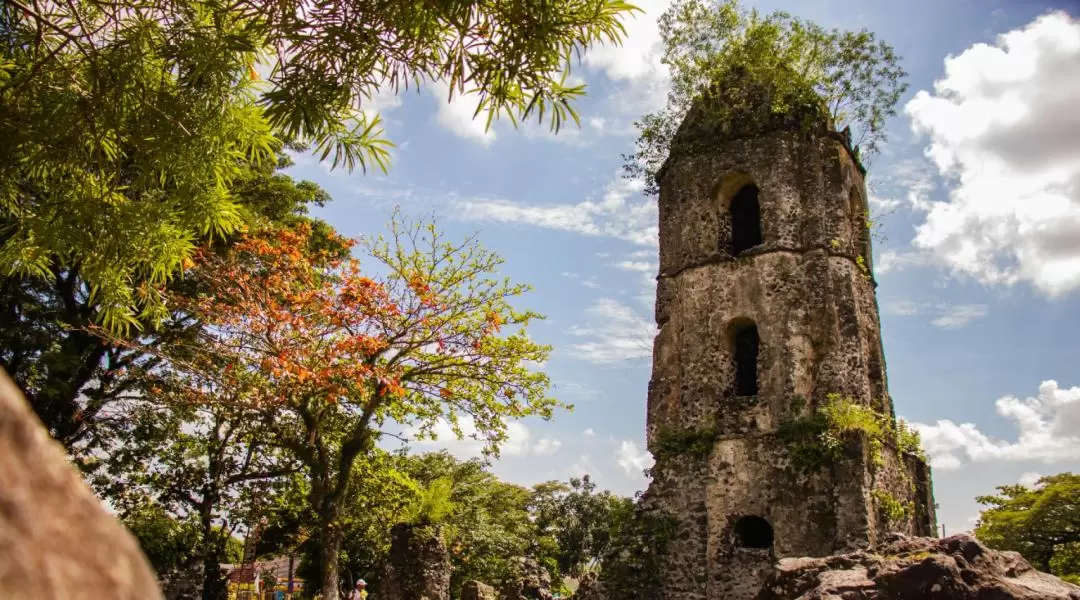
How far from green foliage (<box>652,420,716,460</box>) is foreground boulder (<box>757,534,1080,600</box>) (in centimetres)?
636

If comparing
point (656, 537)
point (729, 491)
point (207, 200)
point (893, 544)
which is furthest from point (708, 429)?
point (207, 200)

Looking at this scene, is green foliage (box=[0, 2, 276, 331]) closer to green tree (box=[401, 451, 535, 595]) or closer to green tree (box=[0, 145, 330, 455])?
green tree (box=[0, 145, 330, 455])

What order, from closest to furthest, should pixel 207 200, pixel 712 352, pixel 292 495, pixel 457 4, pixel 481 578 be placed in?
pixel 457 4, pixel 207 200, pixel 712 352, pixel 292 495, pixel 481 578

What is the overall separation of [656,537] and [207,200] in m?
9.26

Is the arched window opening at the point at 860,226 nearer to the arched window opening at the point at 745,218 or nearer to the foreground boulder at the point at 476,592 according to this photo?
the arched window opening at the point at 745,218

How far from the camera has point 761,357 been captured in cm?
1343

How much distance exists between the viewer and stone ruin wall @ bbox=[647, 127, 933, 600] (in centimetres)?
1218

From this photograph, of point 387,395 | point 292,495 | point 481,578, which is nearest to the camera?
point 387,395

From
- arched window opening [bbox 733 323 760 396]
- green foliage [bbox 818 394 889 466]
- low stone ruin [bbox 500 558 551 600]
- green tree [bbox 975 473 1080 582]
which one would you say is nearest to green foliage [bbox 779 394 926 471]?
green foliage [bbox 818 394 889 466]

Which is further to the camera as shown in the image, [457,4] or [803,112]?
[803,112]

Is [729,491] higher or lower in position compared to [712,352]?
lower

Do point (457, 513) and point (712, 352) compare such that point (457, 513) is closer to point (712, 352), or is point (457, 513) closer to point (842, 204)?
point (712, 352)

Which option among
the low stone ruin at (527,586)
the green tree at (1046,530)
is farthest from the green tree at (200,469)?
the green tree at (1046,530)

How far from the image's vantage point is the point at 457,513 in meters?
20.4
